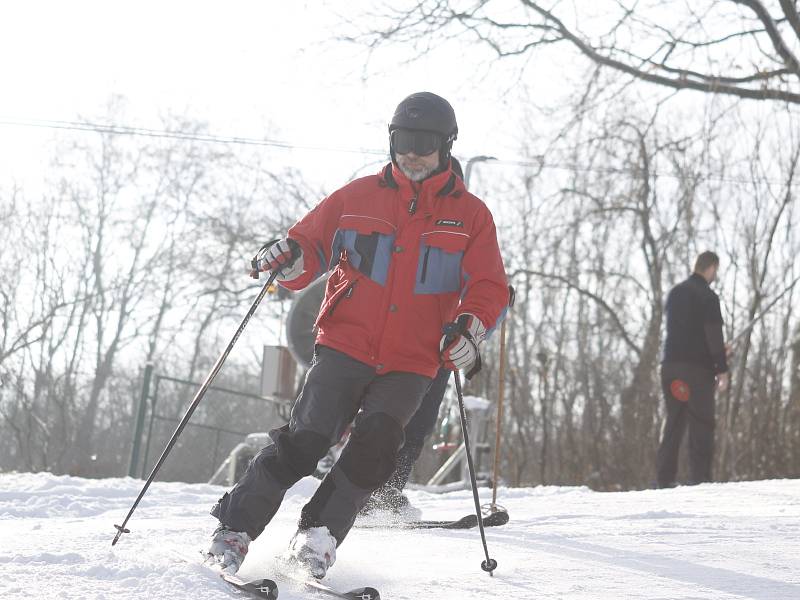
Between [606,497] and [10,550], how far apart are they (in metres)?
4.06

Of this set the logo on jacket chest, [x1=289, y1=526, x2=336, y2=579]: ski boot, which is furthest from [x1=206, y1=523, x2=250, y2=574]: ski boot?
the logo on jacket chest

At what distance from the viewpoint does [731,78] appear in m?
12.3

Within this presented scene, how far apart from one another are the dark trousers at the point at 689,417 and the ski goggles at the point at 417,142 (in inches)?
183

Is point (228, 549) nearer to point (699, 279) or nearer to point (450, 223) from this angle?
point (450, 223)

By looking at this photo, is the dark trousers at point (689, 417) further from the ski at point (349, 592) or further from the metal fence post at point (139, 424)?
the metal fence post at point (139, 424)

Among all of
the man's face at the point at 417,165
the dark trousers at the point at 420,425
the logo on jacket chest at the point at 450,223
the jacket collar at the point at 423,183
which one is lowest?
the dark trousers at the point at 420,425

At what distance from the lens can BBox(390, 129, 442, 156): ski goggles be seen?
362 centimetres

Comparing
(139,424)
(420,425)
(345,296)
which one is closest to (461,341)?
(345,296)

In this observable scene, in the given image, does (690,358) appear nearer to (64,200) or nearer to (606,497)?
(606,497)

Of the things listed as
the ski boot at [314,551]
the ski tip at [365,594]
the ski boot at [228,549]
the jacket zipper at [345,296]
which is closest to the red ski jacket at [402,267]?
the jacket zipper at [345,296]

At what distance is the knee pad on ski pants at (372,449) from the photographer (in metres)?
3.32

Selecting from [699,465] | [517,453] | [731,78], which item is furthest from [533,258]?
[699,465]

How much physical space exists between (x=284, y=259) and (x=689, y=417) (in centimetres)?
494

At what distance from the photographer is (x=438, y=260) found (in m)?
3.54
